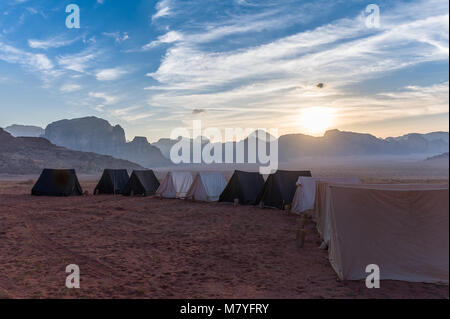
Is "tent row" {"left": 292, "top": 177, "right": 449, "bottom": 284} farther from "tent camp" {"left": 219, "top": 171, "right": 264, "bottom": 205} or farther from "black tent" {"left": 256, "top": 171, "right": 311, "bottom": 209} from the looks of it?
"tent camp" {"left": 219, "top": 171, "right": 264, "bottom": 205}

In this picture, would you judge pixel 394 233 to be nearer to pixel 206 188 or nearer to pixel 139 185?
pixel 206 188

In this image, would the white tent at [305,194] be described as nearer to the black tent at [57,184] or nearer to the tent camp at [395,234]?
the tent camp at [395,234]

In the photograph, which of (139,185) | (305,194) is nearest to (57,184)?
(139,185)

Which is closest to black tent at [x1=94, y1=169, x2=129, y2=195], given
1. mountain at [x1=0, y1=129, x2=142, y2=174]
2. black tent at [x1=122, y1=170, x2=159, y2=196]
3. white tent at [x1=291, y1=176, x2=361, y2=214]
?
black tent at [x1=122, y1=170, x2=159, y2=196]

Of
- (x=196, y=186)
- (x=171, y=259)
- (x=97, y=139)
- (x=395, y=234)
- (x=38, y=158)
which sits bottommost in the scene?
(x=171, y=259)

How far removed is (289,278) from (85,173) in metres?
82.9

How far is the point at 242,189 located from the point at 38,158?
257 ft

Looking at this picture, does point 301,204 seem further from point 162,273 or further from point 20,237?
point 20,237

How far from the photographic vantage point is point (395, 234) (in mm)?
6176

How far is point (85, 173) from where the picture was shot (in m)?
79.9

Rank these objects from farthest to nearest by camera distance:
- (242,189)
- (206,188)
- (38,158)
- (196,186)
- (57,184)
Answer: (38,158) < (57,184) < (196,186) < (206,188) < (242,189)

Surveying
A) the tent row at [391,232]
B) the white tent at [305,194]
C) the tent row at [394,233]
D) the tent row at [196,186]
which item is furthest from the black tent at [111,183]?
the tent row at [394,233]

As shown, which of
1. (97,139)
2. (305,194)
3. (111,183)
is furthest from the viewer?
(97,139)

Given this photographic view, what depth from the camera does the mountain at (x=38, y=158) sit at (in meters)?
68.5
